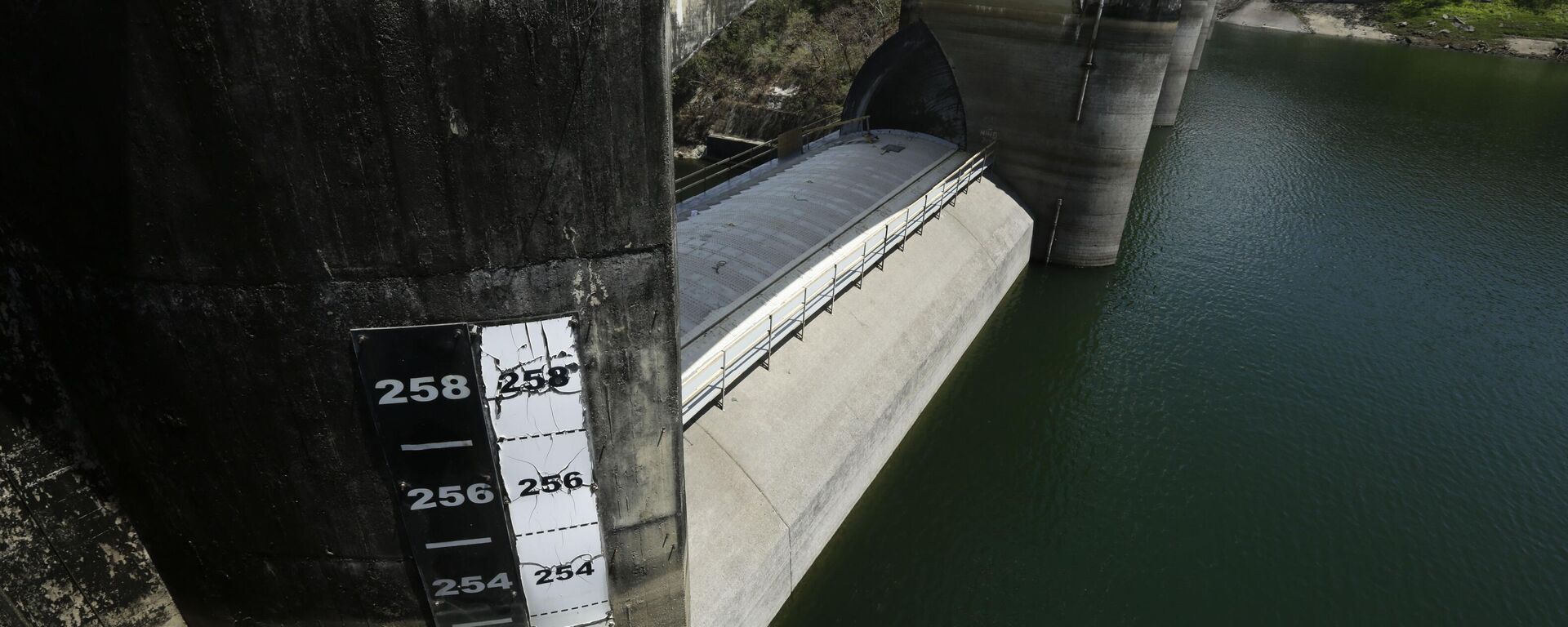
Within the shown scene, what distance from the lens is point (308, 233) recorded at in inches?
295

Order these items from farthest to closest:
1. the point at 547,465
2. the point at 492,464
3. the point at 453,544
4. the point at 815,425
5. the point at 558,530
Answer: the point at 815,425
the point at 558,530
the point at 453,544
the point at 547,465
the point at 492,464

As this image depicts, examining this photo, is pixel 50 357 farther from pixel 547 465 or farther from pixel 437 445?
pixel 547 465

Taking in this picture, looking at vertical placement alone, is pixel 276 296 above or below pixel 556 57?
below

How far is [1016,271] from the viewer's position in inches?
1157

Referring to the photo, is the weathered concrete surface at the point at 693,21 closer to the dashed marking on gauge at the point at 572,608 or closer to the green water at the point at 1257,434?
the dashed marking on gauge at the point at 572,608

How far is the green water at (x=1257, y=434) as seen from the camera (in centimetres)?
1631

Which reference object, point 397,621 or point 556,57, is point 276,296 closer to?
point 556,57

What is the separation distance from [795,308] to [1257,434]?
12.7 m

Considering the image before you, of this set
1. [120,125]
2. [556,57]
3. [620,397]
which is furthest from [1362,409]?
[120,125]

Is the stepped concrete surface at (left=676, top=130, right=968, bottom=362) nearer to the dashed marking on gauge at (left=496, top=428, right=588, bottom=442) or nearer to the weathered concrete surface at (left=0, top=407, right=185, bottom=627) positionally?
the dashed marking on gauge at (left=496, top=428, right=588, bottom=442)

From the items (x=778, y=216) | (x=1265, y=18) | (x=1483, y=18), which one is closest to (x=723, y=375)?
(x=778, y=216)

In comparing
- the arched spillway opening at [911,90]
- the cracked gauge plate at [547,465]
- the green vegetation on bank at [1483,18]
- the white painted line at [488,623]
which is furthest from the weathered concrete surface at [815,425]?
the green vegetation on bank at [1483,18]

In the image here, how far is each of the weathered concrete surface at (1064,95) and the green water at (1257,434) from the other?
9.00 ft

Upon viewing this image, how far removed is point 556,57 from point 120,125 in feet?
12.2
